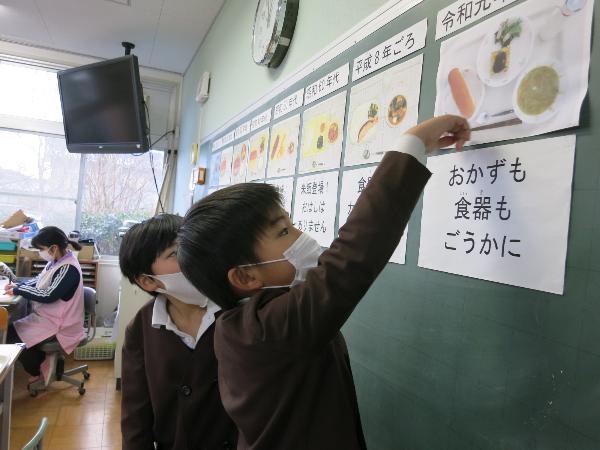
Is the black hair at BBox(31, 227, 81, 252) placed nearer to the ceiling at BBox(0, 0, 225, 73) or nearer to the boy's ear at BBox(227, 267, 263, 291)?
the ceiling at BBox(0, 0, 225, 73)

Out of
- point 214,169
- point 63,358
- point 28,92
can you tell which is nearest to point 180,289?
point 214,169

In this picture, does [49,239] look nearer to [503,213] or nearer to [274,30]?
[274,30]

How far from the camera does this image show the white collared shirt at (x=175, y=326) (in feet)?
3.41

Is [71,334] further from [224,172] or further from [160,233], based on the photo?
[160,233]

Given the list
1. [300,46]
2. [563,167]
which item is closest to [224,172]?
[300,46]

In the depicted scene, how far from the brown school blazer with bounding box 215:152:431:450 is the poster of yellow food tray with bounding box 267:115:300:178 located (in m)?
0.88

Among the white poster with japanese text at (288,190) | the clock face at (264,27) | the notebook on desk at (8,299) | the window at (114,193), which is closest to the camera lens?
the white poster with japanese text at (288,190)

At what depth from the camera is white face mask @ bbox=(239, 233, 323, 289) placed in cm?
71

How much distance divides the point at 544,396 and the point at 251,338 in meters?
0.46

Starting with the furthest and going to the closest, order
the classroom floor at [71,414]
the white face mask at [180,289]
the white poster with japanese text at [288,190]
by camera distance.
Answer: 1. the classroom floor at [71,414]
2. the white poster with japanese text at [288,190]
3. the white face mask at [180,289]

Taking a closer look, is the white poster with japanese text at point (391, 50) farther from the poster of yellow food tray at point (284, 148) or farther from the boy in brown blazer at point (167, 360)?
the boy in brown blazer at point (167, 360)

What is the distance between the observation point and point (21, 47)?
4.13m

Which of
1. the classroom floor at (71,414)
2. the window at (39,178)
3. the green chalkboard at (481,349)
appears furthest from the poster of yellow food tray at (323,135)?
the window at (39,178)

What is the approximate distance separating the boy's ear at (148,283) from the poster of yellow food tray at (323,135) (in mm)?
603
